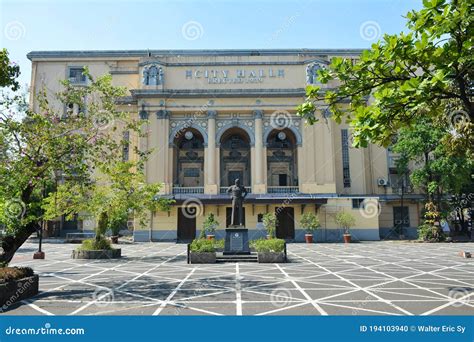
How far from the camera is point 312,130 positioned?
3186 cm

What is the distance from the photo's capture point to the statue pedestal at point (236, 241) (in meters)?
16.7

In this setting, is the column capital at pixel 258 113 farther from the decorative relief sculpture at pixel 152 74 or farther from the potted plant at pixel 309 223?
the potted plant at pixel 309 223

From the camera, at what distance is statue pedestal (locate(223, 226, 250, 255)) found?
16672 millimetres

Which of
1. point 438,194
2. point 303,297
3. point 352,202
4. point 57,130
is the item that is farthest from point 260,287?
point 438,194

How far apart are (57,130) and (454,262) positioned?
1593cm

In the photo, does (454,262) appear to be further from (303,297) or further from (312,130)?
(312,130)

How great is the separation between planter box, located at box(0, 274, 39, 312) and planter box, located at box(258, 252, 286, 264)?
8824 millimetres

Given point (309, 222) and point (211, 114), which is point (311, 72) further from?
point (309, 222)

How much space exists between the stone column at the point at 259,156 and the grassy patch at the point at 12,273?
22.6 meters
